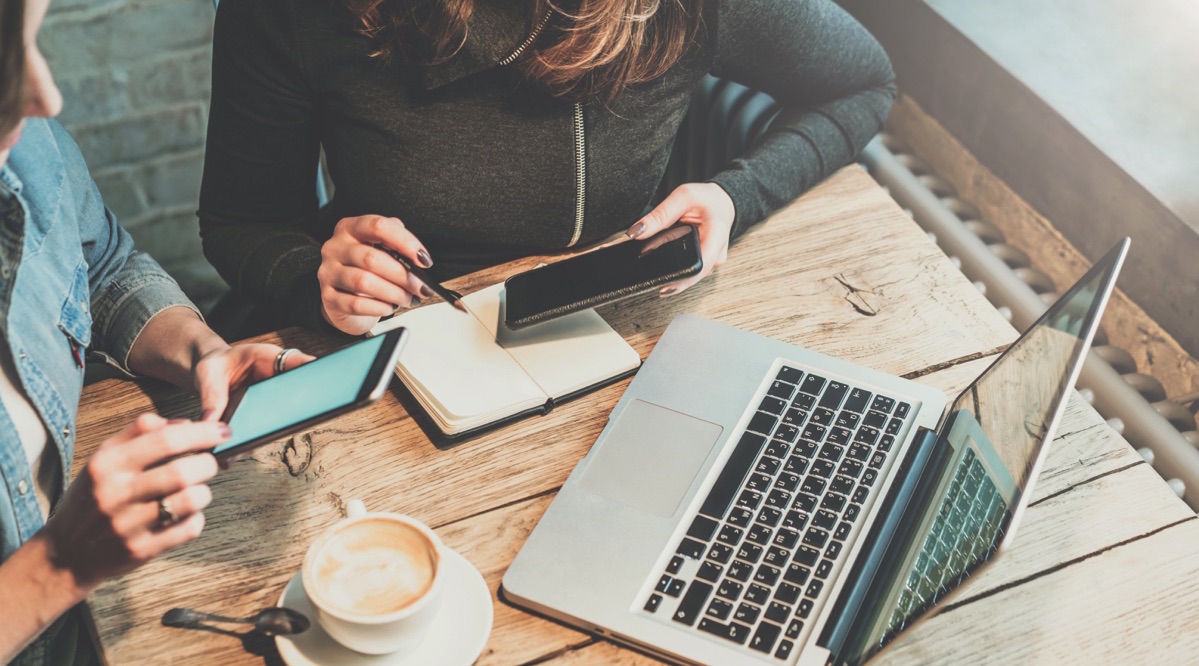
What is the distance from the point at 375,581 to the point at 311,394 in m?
0.16

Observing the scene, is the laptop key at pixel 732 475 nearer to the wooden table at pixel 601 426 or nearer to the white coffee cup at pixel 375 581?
the wooden table at pixel 601 426

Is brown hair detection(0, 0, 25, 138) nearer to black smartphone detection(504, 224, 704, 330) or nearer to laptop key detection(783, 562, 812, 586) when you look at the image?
black smartphone detection(504, 224, 704, 330)

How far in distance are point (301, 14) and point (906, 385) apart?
2.37ft

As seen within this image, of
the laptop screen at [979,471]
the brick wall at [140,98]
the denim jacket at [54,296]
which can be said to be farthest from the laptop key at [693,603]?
the brick wall at [140,98]

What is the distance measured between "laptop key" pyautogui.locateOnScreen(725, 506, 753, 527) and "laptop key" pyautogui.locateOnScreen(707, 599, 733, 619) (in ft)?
0.25

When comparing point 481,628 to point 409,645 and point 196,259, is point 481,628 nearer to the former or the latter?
point 409,645

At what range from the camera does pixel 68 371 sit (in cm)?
90

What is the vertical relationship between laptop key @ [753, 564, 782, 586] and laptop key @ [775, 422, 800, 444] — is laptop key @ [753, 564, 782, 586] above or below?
below

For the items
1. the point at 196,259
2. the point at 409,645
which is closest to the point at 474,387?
the point at 409,645

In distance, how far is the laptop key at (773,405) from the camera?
35.9 inches

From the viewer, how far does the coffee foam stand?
67 centimetres

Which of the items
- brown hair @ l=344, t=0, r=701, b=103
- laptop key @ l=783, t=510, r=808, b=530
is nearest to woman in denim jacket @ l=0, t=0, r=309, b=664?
brown hair @ l=344, t=0, r=701, b=103

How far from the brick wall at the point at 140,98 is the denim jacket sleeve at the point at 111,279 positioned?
2.56 feet

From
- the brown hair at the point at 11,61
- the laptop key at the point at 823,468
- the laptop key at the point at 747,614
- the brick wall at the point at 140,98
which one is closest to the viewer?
the brown hair at the point at 11,61
